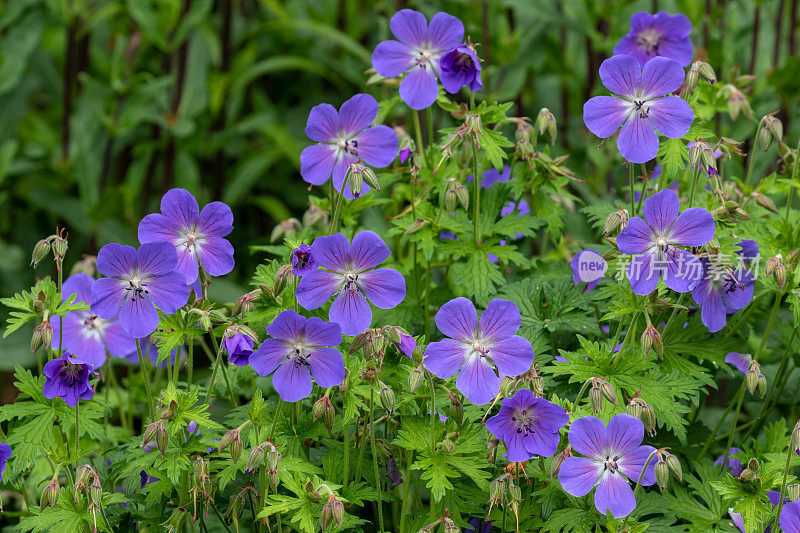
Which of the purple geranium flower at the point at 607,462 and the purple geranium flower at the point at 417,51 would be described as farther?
the purple geranium flower at the point at 417,51

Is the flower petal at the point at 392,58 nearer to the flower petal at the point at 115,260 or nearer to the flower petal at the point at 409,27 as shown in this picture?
the flower petal at the point at 409,27

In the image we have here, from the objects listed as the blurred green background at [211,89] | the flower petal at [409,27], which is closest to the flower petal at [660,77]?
the flower petal at [409,27]

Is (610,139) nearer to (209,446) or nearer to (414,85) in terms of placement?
(414,85)

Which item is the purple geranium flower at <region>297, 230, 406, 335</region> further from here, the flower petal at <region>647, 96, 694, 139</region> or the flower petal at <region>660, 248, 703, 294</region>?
the flower petal at <region>647, 96, 694, 139</region>

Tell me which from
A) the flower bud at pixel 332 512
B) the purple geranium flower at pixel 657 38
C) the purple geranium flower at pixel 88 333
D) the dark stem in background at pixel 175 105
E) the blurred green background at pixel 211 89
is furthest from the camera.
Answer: the dark stem in background at pixel 175 105

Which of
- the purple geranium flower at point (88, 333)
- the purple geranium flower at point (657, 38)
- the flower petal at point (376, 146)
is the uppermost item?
the purple geranium flower at point (657, 38)

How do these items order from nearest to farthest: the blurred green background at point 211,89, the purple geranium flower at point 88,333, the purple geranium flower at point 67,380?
the purple geranium flower at point 67,380 < the purple geranium flower at point 88,333 < the blurred green background at point 211,89

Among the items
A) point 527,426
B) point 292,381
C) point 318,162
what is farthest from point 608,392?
point 318,162
